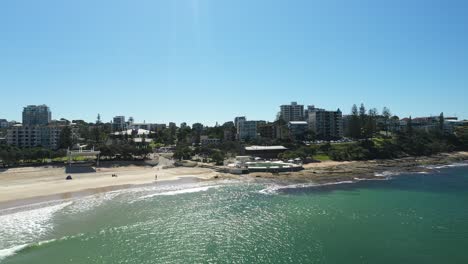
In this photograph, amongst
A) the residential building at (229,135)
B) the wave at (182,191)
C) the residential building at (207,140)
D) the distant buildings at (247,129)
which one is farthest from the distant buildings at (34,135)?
the wave at (182,191)

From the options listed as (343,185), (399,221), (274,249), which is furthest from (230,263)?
(343,185)

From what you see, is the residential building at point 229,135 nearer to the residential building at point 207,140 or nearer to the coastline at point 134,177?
the residential building at point 207,140

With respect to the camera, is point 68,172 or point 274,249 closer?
point 274,249

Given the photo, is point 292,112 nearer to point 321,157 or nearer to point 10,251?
point 321,157

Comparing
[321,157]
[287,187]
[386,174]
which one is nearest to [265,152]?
[321,157]

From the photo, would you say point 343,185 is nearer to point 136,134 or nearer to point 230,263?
point 230,263

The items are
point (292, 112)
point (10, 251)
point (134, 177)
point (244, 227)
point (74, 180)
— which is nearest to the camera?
point (10, 251)
